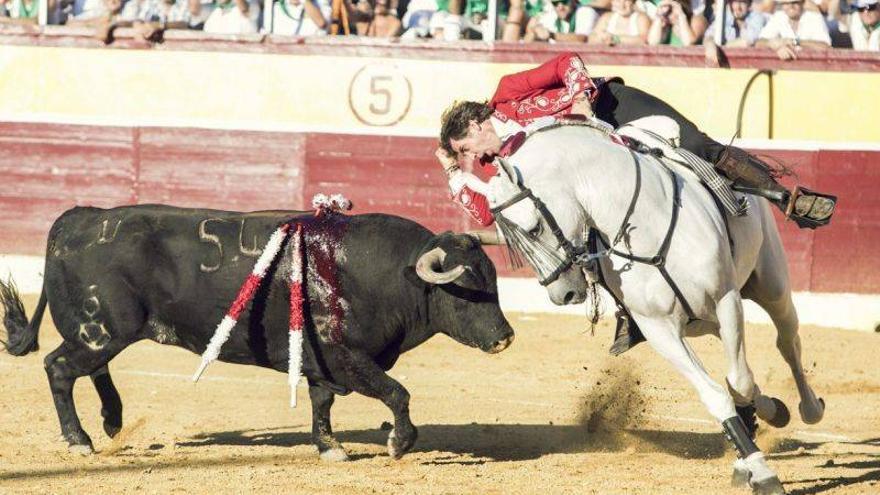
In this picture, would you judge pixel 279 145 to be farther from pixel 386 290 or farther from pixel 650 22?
pixel 386 290

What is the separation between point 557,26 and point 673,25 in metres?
0.89

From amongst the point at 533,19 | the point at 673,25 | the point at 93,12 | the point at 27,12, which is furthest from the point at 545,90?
the point at 27,12

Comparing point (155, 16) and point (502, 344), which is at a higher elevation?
point (155, 16)

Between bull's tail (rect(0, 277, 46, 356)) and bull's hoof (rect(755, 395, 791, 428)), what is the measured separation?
3152 mm

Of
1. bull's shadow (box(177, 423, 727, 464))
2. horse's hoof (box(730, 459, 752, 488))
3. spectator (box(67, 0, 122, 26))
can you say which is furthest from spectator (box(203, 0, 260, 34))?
horse's hoof (box(730, 459, 752, 488))

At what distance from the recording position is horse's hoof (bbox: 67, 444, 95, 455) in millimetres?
6484

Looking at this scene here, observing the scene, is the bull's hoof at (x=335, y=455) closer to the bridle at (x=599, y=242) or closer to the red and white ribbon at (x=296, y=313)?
the red and white ribbon at (x=296, y=313)

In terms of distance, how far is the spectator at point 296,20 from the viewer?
12375 mm

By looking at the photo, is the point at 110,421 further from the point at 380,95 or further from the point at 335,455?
the point at 380,95

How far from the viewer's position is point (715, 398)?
5504 mm

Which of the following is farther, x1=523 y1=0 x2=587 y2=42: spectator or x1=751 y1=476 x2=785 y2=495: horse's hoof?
x1=523 y1=0 x2=587 y2=42: spectator

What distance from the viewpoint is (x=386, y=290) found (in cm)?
640

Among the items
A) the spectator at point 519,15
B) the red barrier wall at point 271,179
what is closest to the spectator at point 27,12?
the red barrier wall at point 271,179

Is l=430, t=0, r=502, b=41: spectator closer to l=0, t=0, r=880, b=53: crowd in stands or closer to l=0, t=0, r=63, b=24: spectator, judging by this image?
l=0, t=0, r=880, b=53: crowd in stands
